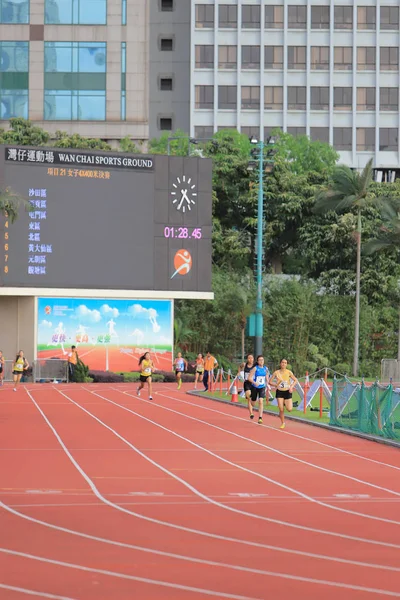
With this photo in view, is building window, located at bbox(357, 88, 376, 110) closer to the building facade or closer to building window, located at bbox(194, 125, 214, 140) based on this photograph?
the building facade

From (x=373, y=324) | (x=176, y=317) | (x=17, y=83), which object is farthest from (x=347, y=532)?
(x=17, y=83)

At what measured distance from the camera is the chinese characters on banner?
53391 millimetres

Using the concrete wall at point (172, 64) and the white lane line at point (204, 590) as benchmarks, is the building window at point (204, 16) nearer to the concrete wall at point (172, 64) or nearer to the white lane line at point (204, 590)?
the concrete wall at point (172, 64)

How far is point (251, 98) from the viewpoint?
3826 inches

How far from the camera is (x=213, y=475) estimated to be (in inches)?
782

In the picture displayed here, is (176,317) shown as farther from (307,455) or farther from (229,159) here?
(307,455)

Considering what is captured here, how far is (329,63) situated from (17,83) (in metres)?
24.3

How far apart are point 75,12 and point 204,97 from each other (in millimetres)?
11844

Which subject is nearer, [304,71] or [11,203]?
[11,203]

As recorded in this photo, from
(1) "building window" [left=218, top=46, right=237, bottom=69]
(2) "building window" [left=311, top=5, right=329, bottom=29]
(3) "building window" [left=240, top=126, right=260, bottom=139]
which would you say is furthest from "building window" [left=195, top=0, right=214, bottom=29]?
(3) "building window" [left=240, top=126, right=260, bottom=139]

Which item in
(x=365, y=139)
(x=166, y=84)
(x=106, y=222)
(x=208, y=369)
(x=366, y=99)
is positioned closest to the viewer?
(x=208, y=369)

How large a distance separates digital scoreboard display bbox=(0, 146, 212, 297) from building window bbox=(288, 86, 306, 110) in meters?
41.8

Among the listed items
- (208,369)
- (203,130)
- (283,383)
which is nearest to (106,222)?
(208,369)

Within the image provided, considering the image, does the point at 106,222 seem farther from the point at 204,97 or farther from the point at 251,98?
the point at 251,98
